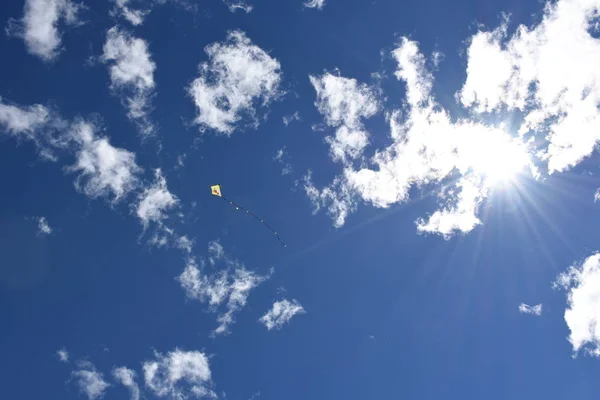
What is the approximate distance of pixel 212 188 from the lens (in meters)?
69.6

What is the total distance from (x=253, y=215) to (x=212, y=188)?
35.2ft

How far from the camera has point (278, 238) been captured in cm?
7306

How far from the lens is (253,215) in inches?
2943

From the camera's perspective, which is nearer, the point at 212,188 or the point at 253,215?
the point at 212,188

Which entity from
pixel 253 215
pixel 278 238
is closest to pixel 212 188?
pixel 253 215

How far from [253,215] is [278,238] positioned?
7470 millimetres

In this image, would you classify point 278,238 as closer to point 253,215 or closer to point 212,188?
point 253,215

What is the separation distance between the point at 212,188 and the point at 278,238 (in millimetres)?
17045
